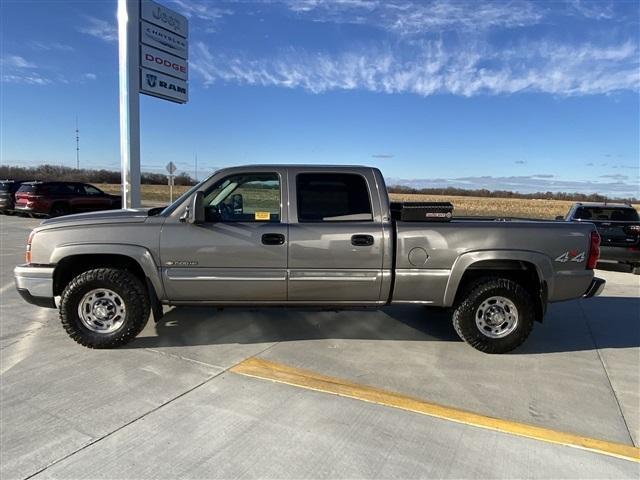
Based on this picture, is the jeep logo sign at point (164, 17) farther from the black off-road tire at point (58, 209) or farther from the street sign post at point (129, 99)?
the black off-road tire at point (58, 209)

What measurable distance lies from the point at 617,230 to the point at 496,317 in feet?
23.0

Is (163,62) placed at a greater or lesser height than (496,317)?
greater

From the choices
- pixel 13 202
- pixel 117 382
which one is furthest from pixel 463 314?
pixel 13 202

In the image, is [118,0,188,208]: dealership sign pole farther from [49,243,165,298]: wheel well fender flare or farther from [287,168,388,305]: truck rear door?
[287,168,388,305]: truck rear door

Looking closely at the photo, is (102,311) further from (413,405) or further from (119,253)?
(413,405)

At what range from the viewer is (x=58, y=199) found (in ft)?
65.5

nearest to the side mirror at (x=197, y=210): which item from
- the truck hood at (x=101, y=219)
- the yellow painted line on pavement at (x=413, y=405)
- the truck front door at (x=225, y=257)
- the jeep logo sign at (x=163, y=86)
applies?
the truck front door at (x=225, y=257)

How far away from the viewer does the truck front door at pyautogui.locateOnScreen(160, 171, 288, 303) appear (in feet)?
14.6

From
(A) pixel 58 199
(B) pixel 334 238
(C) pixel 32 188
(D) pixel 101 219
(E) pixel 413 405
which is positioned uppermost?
(C) pixel 32 188

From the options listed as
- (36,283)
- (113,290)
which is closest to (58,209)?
(36,283)

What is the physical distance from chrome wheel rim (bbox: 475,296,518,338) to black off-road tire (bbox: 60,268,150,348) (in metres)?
3.28

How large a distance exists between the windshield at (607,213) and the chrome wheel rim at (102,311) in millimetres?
9497

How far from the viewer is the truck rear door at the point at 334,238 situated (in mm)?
4469

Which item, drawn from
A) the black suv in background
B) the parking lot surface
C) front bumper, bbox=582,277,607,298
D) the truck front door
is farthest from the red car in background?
front bumper, bbox=582,277,607,298
